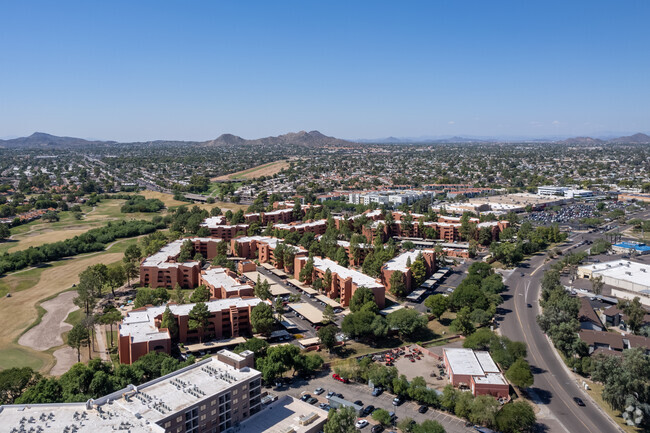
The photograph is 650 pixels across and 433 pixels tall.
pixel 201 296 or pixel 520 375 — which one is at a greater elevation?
pixel 201 296

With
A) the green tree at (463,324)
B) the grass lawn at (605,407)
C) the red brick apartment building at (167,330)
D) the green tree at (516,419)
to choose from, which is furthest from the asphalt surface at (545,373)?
the red brick apartment building at (167,330)

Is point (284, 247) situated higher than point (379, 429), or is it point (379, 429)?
point (284, 247)

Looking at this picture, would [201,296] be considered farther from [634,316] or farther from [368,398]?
[634,316]

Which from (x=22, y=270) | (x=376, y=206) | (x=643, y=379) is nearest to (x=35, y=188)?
(x=22, y=270)

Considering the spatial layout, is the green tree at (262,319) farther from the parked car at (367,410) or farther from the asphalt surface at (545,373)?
the asphalt surface at (545,373)

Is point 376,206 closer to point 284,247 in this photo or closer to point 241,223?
point 241,223

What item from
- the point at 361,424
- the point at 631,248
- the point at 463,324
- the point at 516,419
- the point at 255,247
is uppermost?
the point at 255,247

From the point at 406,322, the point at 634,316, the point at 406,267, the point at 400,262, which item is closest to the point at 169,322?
the point at 406,322
